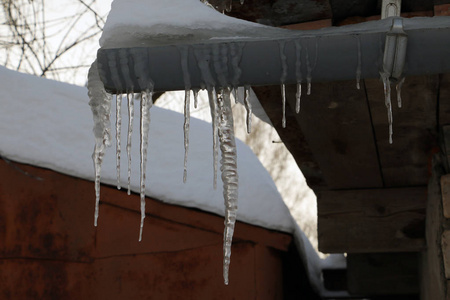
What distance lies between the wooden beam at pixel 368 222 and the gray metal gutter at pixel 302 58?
5.55 feet

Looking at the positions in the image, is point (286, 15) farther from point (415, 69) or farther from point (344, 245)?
point (344, 245)

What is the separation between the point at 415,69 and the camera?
1.60 meters

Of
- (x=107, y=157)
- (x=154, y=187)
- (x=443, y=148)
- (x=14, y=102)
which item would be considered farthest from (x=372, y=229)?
(x=14, y=102)

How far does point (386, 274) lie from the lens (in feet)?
13.3

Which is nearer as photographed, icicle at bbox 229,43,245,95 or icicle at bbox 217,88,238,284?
icicle at bbox 229,43,245,95

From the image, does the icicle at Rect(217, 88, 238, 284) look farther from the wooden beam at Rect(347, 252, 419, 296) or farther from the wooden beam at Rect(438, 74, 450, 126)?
the wooden beam at Rect(347, 252, 419, 296)

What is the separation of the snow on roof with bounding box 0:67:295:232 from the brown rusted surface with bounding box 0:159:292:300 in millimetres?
69

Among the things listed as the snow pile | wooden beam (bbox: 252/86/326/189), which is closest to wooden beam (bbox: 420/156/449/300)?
wooden beam (bbox: 252/86/326/189)

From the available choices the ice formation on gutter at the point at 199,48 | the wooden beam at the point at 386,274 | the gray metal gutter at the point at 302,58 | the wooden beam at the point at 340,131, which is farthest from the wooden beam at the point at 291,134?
the wooden beam at the point at 386,274

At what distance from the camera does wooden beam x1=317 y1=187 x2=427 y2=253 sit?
325 centimetres

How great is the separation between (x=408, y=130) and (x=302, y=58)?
103cm

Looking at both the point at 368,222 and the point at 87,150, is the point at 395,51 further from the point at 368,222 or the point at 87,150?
the point at 87,150

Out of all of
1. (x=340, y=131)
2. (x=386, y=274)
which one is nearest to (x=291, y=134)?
(x=340, y=131)

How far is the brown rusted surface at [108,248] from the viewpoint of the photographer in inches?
127
